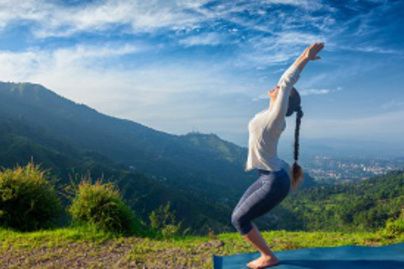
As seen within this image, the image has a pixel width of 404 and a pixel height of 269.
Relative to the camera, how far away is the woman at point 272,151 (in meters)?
4.01

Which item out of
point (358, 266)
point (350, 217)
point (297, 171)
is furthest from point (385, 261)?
point (350, 217)

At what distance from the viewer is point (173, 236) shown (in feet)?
25.1

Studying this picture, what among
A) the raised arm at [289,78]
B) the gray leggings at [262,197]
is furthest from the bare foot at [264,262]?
the raised arm at [289,78]

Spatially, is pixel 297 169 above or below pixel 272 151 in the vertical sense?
below

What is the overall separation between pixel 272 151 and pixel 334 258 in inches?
82.1

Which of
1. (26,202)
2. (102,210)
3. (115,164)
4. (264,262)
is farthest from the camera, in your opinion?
(115,164)

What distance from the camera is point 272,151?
13.5ft

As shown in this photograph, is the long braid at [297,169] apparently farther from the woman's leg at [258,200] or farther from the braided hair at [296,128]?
the woman's leg at [258,200]

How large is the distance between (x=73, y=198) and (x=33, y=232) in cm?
94

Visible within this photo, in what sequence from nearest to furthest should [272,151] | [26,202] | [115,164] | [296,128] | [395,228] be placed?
[272,151] < [296,128] < [395,228] < [26,202] < [115,164]

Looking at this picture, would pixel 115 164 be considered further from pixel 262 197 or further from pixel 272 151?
pixel 272 151

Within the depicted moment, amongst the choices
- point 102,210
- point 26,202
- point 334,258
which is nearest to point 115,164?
point 26,202

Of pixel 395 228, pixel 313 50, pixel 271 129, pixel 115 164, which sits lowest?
pixel 115 164

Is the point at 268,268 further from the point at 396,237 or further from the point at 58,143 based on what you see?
the point at 58,143
